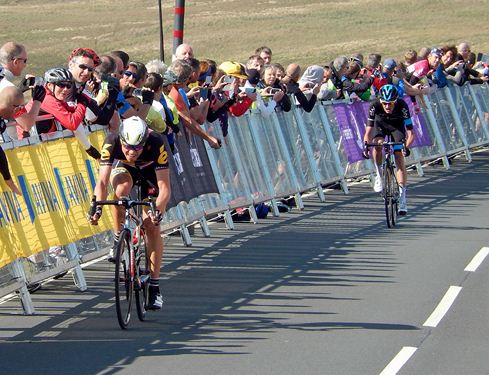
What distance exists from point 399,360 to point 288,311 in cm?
237

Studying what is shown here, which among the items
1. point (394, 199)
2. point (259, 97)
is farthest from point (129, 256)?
point (259, 97)

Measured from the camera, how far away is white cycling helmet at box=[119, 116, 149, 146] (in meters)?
11.9

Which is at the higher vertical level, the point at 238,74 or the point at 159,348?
the point at 238,74

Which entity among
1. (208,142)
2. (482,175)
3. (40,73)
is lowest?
(482,175)

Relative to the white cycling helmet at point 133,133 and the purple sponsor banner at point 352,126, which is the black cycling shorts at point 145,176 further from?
the purple sponsor banner at point 352,126

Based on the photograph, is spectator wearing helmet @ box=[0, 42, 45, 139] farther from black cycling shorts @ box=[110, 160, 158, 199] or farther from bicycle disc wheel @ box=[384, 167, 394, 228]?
bicycle disc wheel @ box=[384, 167, 394, 228]

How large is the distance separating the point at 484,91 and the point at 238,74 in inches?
574

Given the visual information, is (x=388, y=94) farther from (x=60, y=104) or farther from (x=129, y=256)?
(x=129, y=256)

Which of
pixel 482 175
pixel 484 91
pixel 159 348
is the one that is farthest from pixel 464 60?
pixel 159 348

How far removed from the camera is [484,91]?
107 ft

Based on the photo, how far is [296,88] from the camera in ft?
71.9

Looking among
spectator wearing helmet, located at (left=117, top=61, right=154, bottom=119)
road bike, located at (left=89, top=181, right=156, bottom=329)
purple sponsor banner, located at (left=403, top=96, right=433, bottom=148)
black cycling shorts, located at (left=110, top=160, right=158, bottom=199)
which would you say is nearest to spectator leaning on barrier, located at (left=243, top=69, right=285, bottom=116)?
spectator wearing helmet, located at (left=117, top=61, right=154, bottom=119)

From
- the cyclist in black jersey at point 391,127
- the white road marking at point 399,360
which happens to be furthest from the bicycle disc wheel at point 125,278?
the cyclist in black jersey at point 391,127

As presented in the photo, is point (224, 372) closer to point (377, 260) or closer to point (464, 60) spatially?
point (377, 260)
